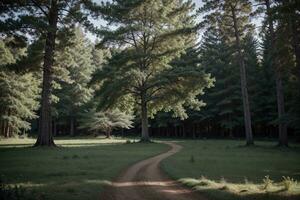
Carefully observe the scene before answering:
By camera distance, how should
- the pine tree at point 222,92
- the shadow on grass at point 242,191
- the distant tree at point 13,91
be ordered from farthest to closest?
1. the pine tree at point 222,92
2. the distant tree at point 13,91
3. the shadow on grass at point 242,191

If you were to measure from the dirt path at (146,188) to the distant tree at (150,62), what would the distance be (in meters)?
19.5

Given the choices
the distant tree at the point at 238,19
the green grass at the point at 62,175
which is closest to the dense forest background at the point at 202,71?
the distant tree at the point at 238,19

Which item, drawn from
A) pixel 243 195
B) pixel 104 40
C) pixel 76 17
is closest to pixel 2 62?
pixel 104 40

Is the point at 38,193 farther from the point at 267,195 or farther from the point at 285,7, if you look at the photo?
the point at 285,7

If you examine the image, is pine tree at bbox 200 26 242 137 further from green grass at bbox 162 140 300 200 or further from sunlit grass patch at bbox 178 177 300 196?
sunlit grass patch at bbox 178 177 300 196

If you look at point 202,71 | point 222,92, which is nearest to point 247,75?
point 222,92

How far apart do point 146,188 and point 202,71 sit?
24.9 m

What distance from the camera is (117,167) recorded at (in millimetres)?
16516

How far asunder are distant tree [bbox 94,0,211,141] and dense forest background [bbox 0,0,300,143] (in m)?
0.75

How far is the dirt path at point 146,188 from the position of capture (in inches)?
415

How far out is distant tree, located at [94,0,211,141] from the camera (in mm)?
34969

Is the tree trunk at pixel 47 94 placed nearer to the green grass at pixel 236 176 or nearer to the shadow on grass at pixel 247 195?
the green grass at pixel 236 176

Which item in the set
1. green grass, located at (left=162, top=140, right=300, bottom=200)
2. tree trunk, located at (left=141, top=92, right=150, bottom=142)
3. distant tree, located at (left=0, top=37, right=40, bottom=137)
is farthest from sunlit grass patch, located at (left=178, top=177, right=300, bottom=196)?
distant tree, located at (left=0, top=37, right=40, bottom=137)

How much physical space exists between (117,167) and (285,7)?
36.4 ft
